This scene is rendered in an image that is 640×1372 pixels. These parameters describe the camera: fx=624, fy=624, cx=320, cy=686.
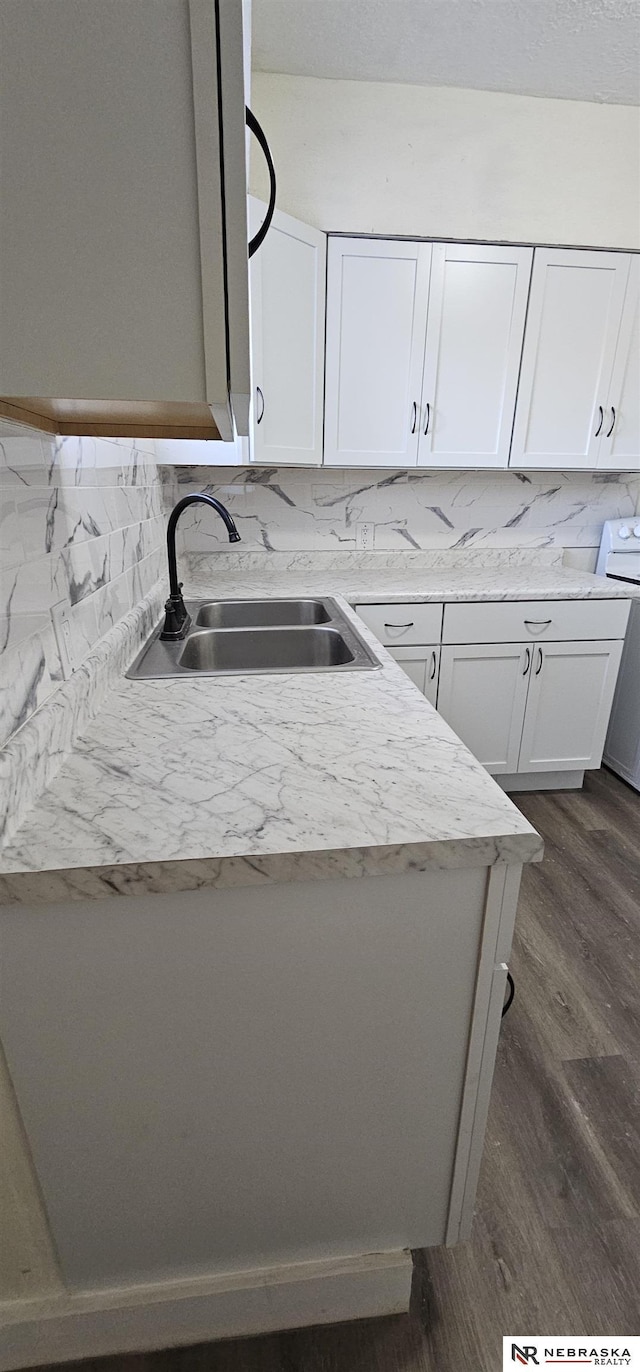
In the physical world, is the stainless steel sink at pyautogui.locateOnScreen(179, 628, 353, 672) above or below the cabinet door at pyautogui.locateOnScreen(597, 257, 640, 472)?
below

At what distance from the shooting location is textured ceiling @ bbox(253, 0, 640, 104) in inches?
74.3

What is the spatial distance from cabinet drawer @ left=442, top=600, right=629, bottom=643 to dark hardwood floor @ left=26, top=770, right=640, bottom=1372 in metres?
1.02

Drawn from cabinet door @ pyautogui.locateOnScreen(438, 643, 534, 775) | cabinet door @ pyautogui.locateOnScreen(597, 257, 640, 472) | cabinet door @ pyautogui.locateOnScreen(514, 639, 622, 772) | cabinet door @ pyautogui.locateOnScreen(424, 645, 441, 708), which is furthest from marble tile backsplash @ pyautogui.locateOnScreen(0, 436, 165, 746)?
cabinet door @ pyautogui.locateOnScreen(597, 257, 640, 472)

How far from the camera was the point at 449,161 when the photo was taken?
2.40 meters

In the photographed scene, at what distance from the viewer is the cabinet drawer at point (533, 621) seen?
2426mm

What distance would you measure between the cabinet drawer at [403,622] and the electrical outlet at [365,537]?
25.0 inches

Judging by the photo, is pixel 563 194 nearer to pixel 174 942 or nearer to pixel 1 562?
pixel 1 562

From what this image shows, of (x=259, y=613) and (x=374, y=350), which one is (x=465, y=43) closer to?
(x=374, y=350)

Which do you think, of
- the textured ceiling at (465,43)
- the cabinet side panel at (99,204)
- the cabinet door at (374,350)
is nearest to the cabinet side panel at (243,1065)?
the cabinet side panel at (99,204)

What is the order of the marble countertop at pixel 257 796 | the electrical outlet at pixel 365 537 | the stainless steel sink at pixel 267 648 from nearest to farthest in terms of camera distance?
the marble countertop at pixel 257 796, the stainless steel sink at pixel 267 648, the electrical outlet at pixel 365 537

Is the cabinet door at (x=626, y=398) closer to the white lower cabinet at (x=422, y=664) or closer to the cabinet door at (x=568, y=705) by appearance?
the cabinet door at (x=568, y=705)

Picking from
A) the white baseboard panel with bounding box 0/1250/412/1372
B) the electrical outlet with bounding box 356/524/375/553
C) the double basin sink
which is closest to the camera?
the white baseboard panel with bounding box 0/1250/412/1372

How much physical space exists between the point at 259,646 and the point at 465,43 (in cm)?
214

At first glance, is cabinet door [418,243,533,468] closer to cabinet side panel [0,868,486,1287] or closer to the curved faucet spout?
the curved faucet spout
